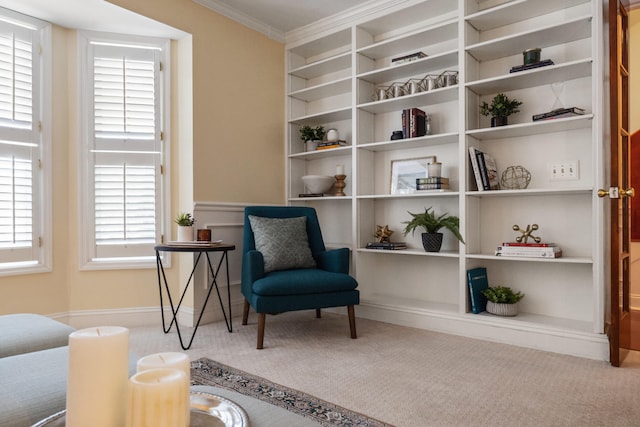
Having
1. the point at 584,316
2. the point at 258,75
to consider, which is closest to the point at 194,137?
the point at 258,75

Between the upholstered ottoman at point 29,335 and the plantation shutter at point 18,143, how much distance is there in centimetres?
147

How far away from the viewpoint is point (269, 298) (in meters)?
2.71

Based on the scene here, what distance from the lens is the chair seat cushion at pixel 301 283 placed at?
2705mm

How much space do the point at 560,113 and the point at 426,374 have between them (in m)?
1.84

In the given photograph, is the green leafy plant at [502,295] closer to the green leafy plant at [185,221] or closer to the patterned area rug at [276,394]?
the patterned area rug at [276,394]

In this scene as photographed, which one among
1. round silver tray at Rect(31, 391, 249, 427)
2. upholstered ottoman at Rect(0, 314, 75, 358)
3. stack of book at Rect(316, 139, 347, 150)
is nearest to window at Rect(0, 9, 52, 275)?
upholstered ottoman at Rect(0, 314, 75, 358)

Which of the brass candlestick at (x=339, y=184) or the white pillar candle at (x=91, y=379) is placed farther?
the brass candlestick at (x=339, y=184)

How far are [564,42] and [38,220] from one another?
12.8 feet

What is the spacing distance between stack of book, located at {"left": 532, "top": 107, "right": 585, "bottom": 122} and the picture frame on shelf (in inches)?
33.2

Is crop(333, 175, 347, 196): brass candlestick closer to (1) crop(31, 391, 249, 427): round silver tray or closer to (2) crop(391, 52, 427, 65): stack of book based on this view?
(2) crop(391, 52, 427, 65): stack of book

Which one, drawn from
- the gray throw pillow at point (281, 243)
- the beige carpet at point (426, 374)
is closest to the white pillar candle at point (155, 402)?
the beige carpet at point (426, 374)

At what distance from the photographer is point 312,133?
13.3ft

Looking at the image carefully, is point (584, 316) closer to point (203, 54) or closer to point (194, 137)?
point (194, 137)

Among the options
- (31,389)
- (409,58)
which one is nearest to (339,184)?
(409,58)
